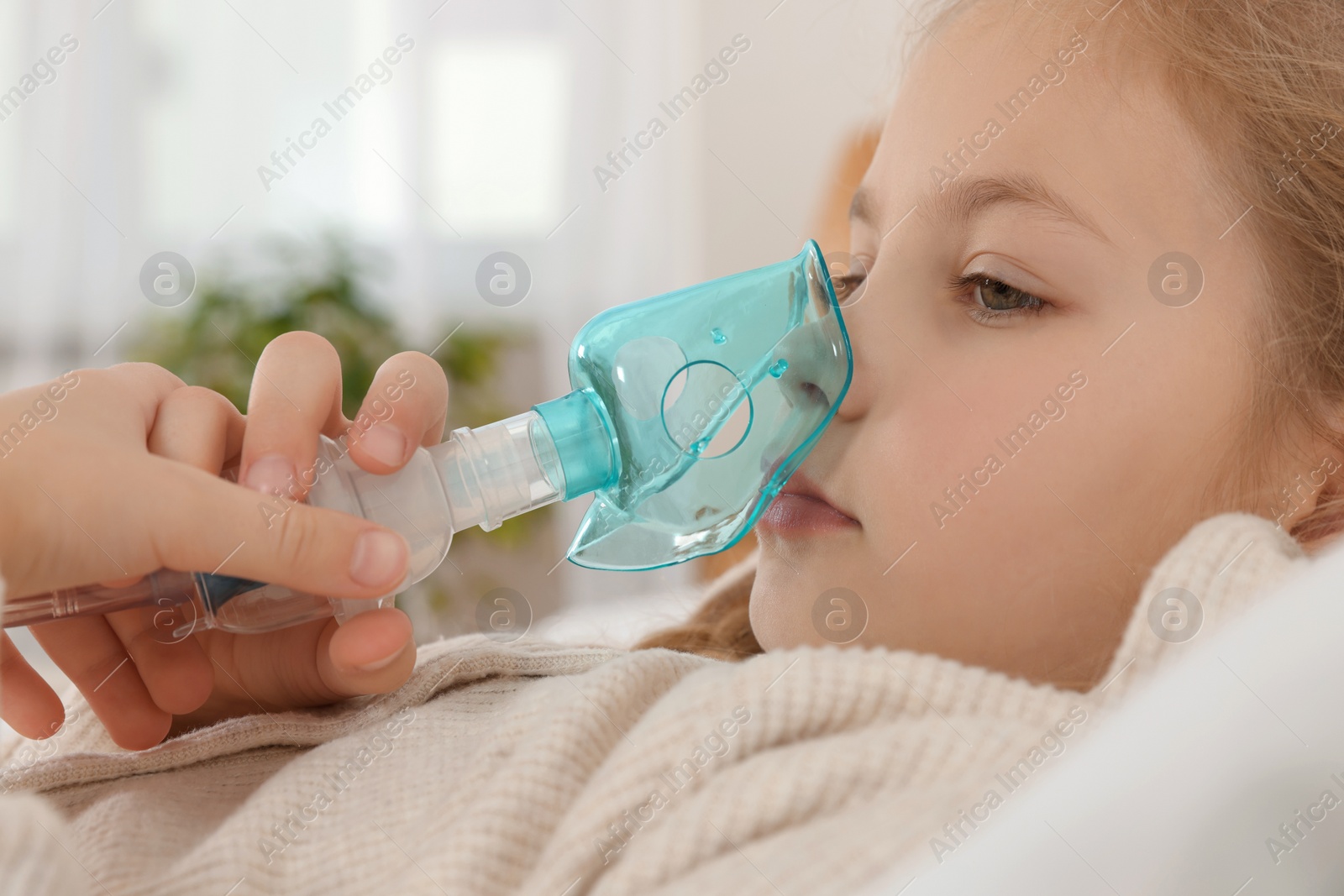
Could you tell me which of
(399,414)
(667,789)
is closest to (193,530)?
(399,414)

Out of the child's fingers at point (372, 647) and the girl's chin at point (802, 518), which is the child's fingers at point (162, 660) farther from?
the girl's chin at point (802, 518)

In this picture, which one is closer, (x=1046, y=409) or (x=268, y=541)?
(x=268, y=541)

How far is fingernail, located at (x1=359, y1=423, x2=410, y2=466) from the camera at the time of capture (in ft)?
1.98

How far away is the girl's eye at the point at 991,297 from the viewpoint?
71 cm

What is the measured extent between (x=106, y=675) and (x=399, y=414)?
0.29m

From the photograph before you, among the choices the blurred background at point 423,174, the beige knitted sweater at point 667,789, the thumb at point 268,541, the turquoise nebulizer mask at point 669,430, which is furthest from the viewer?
the blurred background at point 423,174

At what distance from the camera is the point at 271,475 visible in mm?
590

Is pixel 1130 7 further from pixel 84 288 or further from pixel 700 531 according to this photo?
pixel 84 288

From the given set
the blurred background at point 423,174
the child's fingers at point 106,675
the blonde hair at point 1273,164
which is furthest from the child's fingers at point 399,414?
the blurred background at point 423,174

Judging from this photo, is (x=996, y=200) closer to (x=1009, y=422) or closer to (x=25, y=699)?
(x=1009, y=422)

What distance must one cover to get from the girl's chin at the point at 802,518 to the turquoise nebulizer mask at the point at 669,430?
0.07ft

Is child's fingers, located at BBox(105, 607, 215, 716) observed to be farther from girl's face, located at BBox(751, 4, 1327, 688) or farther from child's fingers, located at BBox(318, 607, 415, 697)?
girl's face, located at BBox(751, 4, 1327, 688)

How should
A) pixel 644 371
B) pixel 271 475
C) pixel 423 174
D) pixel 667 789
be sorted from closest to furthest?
pixel 667 789 → pixel 271 475 → pixel 644 371 → pixel 423 174

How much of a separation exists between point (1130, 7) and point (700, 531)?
0.52 meters
